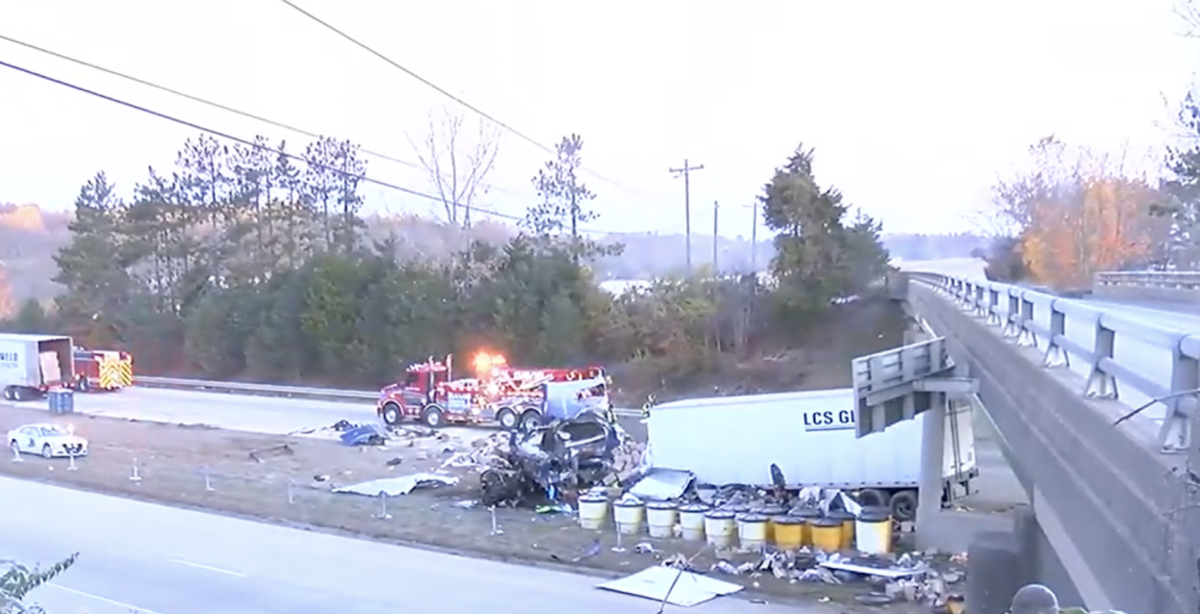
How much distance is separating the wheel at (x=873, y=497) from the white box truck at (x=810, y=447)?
0.06ft

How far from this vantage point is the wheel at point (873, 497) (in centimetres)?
1911

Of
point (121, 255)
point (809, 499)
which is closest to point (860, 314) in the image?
point (809, 499)

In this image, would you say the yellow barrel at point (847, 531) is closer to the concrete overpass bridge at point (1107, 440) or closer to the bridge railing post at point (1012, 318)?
the concrete overpass bridge at point (1107, 440)

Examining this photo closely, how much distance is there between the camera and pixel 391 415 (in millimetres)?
34438

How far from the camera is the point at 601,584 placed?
15.4 meters

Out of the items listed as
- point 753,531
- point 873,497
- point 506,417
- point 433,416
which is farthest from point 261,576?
point 433,416

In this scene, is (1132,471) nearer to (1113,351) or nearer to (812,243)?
(1113,351)

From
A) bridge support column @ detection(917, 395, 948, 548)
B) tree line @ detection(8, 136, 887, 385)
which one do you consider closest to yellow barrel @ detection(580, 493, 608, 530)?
bridge support column @ detection(917, 395, 948, 548)

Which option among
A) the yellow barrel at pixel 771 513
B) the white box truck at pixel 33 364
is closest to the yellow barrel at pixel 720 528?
the yellow barrel at pixel 771 513

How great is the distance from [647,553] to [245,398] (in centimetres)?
3193

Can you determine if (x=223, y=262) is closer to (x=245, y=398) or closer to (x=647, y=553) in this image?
(x=245, y=398)

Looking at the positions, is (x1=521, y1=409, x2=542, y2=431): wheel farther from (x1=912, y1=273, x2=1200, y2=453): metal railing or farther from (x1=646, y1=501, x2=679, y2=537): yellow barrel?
(x1=912, y1=273, x2=1200, y2=453): metal railing

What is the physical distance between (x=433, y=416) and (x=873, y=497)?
58.0ft

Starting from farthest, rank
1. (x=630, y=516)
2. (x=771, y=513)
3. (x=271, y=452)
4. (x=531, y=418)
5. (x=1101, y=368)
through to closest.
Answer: (x=271, y=452), (x=531, y=418), (x=630, y=516), (x=771, y=513), (x=1101, y=368)
